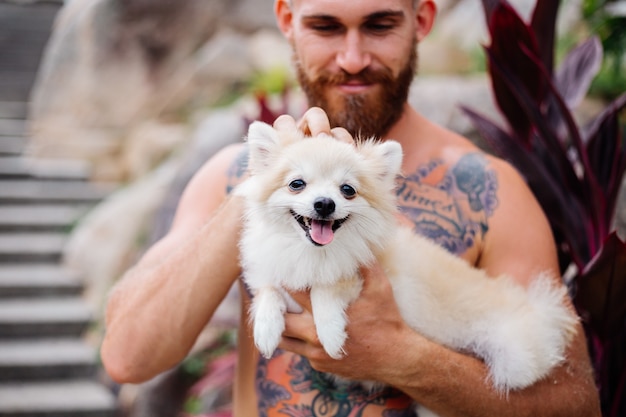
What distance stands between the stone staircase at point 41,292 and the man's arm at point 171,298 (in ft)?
14.6

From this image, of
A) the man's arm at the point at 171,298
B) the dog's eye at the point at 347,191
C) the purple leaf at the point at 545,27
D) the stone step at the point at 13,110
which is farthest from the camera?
the stone step at the point at 13,110

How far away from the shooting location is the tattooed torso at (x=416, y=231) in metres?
2.14

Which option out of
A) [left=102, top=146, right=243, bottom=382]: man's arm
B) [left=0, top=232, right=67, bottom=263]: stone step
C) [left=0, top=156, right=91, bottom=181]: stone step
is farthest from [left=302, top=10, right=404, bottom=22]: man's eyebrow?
[left=0, top=156, right=91, bottom=181]: stone step

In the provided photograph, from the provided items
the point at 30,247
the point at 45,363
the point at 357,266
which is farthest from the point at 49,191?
the point at 357,266

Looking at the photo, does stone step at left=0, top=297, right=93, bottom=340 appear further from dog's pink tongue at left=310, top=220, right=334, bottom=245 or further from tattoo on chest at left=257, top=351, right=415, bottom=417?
dog's pink tongue at left=310, top=220, right=334, bottom=245

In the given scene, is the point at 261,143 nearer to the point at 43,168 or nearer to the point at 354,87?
the point at 354,87

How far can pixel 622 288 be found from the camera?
2.33 meters

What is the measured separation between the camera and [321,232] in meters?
1.67

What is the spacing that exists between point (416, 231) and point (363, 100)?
0.48 m

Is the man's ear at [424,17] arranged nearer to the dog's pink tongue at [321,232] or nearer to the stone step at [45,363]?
the dog's pink tongue at [321,232]

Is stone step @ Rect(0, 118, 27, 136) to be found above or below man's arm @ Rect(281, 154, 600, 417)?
below

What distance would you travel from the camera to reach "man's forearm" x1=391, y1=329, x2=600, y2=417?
1.95 m

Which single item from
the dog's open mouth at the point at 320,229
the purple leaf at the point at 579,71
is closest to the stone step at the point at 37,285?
the purple leaf at the point at 579,71

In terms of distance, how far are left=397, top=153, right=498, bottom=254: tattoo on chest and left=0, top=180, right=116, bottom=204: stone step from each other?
24.9ft
